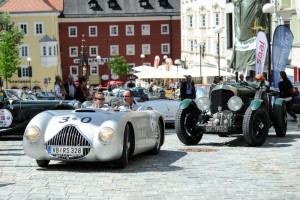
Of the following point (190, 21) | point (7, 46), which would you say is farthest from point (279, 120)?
point (7, 46)

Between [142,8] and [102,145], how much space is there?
101053 millimetres

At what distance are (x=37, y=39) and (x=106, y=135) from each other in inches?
3933

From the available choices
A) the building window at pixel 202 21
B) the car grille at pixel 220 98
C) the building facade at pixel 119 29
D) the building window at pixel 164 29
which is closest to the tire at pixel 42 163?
the car grille at pixel 220 98

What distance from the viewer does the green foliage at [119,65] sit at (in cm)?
10894

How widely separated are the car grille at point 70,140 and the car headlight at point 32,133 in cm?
22

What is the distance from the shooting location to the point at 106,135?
39.4 feet

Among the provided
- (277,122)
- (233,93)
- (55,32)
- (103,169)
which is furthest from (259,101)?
(55,32)

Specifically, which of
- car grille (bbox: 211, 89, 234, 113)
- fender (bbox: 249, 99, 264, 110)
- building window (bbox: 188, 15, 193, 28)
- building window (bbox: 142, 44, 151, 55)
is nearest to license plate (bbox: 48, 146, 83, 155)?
fender (bbox: 249, 99, 264, 110)

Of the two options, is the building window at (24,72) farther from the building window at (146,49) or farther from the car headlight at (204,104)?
the car headlight at (204,104)

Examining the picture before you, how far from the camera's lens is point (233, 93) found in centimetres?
1706

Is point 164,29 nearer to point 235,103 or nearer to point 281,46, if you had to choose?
point 281,46

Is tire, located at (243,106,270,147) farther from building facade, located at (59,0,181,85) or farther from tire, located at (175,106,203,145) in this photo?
building facade, located at (59,0,181,85)

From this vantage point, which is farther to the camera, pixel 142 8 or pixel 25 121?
pixel 142 8

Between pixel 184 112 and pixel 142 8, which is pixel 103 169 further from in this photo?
pixel 142 8
